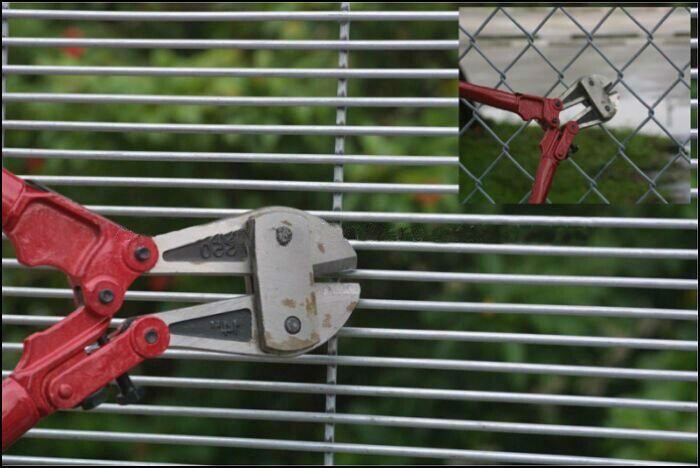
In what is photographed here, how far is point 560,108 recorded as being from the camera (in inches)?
106

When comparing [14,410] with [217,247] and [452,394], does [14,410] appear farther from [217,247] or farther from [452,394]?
[452,394]

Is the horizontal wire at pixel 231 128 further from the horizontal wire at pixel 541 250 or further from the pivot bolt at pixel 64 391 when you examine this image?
the pivot bolt at pixel 64 391

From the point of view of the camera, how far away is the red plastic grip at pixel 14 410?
2211mm

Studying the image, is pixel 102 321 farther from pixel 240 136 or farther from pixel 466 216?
pixel 466 216

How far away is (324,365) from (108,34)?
1235 millimetres

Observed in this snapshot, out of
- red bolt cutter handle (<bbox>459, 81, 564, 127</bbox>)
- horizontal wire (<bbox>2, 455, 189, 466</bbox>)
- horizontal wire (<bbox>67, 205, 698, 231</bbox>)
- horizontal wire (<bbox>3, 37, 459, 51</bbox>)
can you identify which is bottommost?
horizontal wire (<bbox>2, 455, 189, 466</bbox>)

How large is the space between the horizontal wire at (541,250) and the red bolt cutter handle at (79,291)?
740 mm

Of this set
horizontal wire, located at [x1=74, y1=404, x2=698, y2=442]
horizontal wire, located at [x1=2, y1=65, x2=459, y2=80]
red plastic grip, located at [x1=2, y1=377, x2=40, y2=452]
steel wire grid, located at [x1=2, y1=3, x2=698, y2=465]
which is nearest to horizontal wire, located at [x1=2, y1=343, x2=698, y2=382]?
steel wire grid, located at [x1=2, y1=3, x2=698, y2=465]

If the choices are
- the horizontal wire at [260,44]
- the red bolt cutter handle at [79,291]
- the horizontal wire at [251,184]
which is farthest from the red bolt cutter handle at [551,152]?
the red bolt cutter handle at [79,291]

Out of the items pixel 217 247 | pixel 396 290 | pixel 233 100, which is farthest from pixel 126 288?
pixel 396 290

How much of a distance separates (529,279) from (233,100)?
3.29 ft

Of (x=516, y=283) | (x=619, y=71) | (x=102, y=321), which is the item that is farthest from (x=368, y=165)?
(x=102, y=321)

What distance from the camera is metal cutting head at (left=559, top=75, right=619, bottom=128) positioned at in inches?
106

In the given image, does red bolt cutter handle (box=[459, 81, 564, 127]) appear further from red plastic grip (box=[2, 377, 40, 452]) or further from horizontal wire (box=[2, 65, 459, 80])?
red plastic grip (box=[2, 377, 40, 452])
